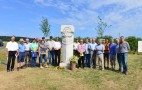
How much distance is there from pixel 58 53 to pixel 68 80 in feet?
11.3

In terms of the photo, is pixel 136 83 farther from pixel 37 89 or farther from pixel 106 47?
pixel 37 89

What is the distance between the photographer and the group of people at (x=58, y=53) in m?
16.9

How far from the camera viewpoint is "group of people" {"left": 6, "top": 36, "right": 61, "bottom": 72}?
16828 mm

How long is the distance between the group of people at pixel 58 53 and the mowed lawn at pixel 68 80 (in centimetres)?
71

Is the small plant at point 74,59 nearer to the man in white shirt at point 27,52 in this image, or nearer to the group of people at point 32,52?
the group of people at point 32,52

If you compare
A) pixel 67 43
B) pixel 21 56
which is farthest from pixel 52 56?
pixel 21 56

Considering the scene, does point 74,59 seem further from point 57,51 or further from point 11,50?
point 11,50

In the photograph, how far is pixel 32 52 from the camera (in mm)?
17703

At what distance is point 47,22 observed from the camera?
4866 cm

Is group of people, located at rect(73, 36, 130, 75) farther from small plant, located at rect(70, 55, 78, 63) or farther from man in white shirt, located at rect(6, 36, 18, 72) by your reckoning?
man in white shirt, located at rect(6, 36, 18, 72)

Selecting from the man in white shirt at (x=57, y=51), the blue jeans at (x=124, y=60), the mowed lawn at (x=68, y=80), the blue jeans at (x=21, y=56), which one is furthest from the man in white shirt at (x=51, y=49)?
the blue jeans at (x=124, y=60)

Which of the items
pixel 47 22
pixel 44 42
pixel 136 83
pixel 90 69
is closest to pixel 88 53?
pixel 90 69

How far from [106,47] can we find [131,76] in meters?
2.52

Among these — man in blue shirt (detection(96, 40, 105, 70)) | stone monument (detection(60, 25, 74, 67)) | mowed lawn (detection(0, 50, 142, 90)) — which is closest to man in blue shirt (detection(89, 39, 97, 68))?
man in blue shirt (detection(96, 40, 105, 70))
